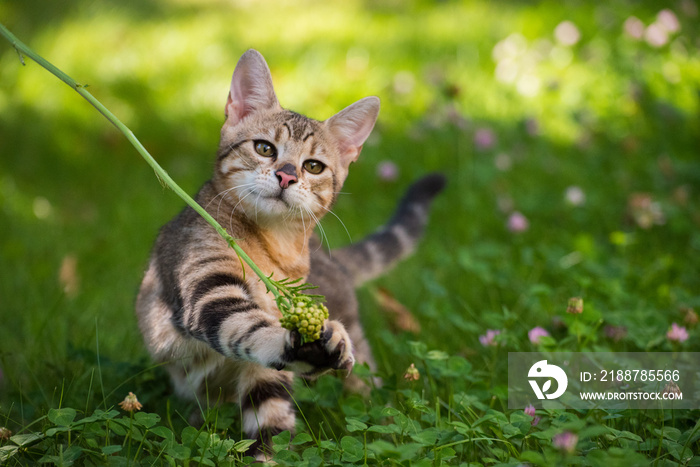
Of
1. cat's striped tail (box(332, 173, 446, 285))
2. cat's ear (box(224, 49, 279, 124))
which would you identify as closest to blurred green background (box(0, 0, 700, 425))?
cat's striped tail (box(332, 173, 446, 285))

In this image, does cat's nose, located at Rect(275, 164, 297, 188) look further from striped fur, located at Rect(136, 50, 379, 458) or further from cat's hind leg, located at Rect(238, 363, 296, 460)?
cat's hind leg, located at Rect(238, 363, 296, 460)

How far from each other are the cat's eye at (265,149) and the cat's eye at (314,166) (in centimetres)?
13

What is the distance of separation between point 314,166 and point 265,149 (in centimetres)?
19

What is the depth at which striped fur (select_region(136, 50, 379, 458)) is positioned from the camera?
1635 mm

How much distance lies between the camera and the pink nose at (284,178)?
1916 millimetres

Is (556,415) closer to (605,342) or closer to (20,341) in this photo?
(605,342)

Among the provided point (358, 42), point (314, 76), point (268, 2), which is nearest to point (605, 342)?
point (314, 76)

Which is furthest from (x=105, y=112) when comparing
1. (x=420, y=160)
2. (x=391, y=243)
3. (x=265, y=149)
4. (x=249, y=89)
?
(x=420, y=160)

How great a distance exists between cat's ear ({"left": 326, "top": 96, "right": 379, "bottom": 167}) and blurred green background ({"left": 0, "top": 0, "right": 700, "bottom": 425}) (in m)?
0.77

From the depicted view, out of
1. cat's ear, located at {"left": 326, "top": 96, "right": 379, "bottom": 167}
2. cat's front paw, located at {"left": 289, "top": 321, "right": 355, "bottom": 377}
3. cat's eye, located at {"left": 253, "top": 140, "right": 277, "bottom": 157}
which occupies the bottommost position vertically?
cat's front paw, located at {"left": 289, "top": 321, "right": 355, "bottom": 377}

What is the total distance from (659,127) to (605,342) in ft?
9.27

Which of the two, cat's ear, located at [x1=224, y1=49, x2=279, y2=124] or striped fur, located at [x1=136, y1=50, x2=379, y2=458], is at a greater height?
cat's ear, located at [x1=224, y1=49, x2=279, y2=124]

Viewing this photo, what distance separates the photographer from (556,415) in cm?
176

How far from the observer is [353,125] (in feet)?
7.72
